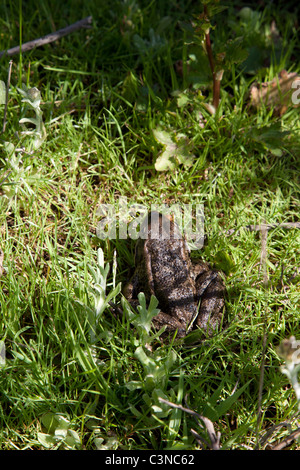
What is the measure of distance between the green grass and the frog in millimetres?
134

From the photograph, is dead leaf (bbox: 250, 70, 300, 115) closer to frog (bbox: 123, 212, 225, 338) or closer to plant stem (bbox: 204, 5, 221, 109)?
plant stem (bbox: 204, 5, 221, 109)

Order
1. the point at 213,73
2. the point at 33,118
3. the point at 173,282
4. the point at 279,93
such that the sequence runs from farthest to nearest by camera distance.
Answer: the point at 279,93 < the point at 213,73 < the point at 33,118 < the point at 173,282

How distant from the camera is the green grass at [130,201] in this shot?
269 cm

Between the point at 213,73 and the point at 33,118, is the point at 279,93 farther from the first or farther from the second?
the point at 33,118

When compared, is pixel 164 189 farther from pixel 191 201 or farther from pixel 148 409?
pixel 148 409

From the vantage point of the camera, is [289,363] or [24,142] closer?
[289,363]

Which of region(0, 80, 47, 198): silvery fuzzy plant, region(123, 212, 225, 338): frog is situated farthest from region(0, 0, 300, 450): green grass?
region(123, 212, 225, 338): frog

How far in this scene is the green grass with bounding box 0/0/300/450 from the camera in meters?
2.69

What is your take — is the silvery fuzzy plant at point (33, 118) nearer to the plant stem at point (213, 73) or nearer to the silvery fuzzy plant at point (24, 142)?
the silvery fuzzy plant at point (24, 142)

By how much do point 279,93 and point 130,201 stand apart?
63.3 inches

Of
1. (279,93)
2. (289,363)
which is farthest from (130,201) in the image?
(289,363)

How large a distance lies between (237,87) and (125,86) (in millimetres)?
1015

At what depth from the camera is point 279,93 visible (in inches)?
154
